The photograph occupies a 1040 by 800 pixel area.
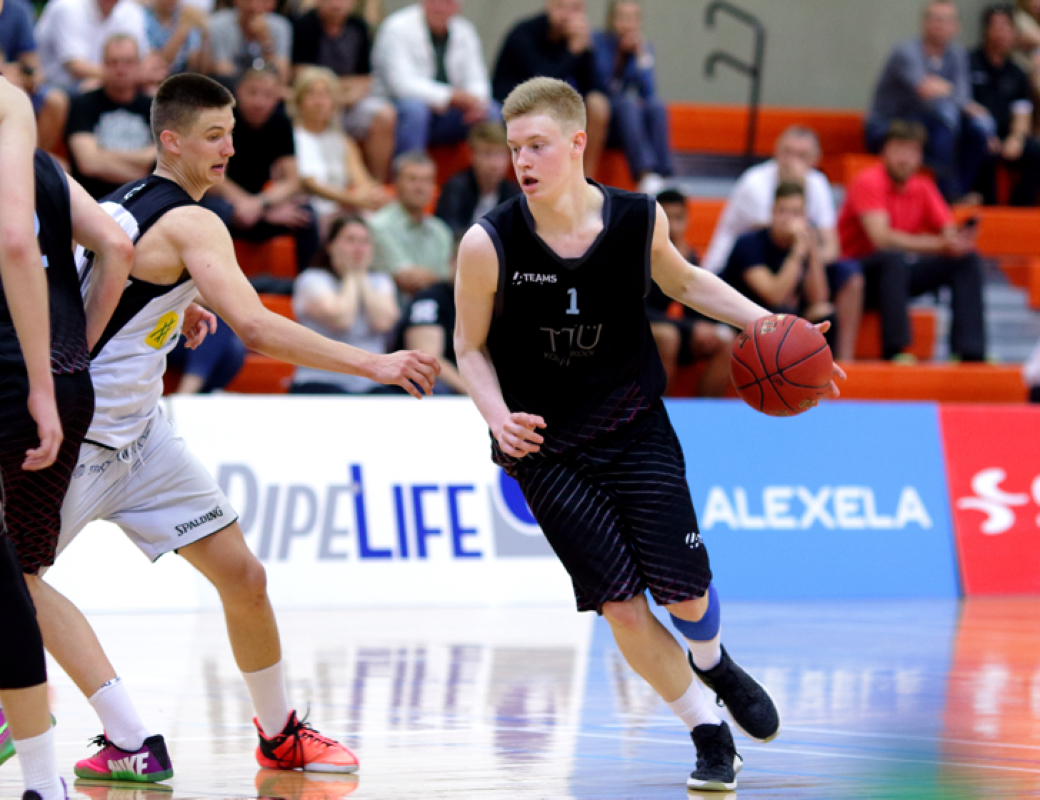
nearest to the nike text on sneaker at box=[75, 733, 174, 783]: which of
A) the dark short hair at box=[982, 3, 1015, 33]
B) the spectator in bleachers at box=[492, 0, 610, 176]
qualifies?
the spectator in bleachers at box=[492, 0, 610, 176]

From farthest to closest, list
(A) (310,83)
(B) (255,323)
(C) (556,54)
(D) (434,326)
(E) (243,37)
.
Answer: (C) (556,54) → (E) (243,37) → (A) (310,83) → (D) (434,326) → (B) (255,323)

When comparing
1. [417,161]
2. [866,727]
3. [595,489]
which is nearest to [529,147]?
[595,489]

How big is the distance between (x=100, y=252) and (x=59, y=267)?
0.48 feet

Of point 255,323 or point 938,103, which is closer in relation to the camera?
point 255,323

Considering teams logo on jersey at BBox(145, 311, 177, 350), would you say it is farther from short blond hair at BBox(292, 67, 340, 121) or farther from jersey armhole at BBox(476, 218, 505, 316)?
short blond hair at BBox(292, 67, 340, 121)

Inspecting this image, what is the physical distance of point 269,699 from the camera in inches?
177

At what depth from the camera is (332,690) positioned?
19.1ft

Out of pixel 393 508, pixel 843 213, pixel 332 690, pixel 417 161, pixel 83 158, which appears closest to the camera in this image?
pixel 332 690

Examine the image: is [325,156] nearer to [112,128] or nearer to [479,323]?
[112,128]

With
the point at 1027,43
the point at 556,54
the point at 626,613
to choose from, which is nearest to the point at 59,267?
the point at 626,613

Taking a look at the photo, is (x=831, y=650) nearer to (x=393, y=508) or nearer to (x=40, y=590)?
(x=393, y=508)

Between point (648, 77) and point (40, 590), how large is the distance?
386 inches

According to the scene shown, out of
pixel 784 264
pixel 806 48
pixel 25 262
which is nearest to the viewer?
pixel 25 262

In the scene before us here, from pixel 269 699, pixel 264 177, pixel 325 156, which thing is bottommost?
pixel 269 699
